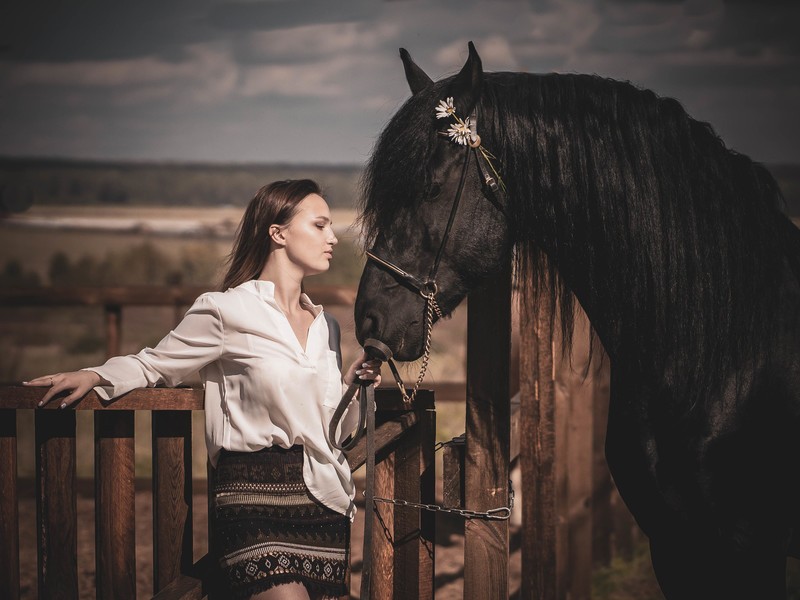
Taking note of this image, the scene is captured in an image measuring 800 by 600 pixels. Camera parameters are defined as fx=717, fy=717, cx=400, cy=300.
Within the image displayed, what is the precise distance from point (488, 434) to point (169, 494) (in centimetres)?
99

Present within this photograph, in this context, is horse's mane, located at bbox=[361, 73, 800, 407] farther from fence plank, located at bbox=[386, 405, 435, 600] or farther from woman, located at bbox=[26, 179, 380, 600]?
fence plank, located at bbox=[386, 405, 435, 600]

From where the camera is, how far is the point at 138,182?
14.9 m

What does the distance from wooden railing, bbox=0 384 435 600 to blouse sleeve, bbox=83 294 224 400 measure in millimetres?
197

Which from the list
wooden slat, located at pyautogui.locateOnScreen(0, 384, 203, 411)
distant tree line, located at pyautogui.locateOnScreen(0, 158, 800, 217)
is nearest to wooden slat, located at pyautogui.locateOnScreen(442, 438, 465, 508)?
wooden slat, located at pyautogui.locateOnScreen(0, 384, 203, 411)

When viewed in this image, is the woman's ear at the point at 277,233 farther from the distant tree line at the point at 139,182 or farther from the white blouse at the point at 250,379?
the distant tree line at the point at 139,182

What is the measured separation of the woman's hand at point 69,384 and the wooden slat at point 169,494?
31cm

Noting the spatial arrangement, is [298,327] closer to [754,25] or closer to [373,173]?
[373,173]

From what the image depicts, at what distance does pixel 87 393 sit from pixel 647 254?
5.07ft

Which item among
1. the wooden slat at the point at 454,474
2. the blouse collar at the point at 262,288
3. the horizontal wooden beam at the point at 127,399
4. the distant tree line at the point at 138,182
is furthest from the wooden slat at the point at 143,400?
the distant tree line at the point at 138,182

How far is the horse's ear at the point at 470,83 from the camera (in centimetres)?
172

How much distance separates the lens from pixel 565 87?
179cm

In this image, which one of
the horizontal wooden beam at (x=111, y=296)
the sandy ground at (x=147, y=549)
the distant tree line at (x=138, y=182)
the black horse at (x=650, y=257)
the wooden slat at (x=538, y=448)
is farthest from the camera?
the distant tree line at (x=138, y=182)

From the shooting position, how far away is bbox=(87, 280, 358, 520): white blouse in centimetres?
193

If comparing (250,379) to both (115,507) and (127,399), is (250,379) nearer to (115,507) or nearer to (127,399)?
(127,399)
